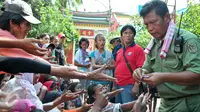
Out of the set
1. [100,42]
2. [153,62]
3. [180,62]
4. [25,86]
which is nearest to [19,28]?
[25,86]

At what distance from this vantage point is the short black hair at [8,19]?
9.70 feet

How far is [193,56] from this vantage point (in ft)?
9.53

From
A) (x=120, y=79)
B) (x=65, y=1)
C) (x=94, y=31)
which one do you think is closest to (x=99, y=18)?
(x=94, y=31)

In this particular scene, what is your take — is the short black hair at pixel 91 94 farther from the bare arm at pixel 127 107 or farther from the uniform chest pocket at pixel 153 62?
the uniform chest pocket at pixel 153 62

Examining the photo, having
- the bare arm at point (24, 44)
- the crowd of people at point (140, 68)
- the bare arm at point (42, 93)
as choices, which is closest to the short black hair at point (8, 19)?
the crowd of people at point (140, 68)

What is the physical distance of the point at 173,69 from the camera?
312 centimetres

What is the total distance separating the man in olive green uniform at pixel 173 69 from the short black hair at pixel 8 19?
114 cm

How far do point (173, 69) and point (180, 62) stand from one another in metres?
0.10

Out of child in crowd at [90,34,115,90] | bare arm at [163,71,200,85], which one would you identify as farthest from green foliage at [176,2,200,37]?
bare arm at [163,71,200,85]

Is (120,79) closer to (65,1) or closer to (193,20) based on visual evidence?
(193,20)

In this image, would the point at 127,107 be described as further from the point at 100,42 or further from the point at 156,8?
the point at 100,42

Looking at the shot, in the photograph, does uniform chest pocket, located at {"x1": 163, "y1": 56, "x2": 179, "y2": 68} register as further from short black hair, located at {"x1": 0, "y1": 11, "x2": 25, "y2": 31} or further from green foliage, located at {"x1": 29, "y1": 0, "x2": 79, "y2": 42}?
green foliage, located at {"x1": 29, "y1": 0, "x2": 79, "y2": 42}

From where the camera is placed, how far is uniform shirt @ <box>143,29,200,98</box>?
2.91 metres

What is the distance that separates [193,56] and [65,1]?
45.5ft
